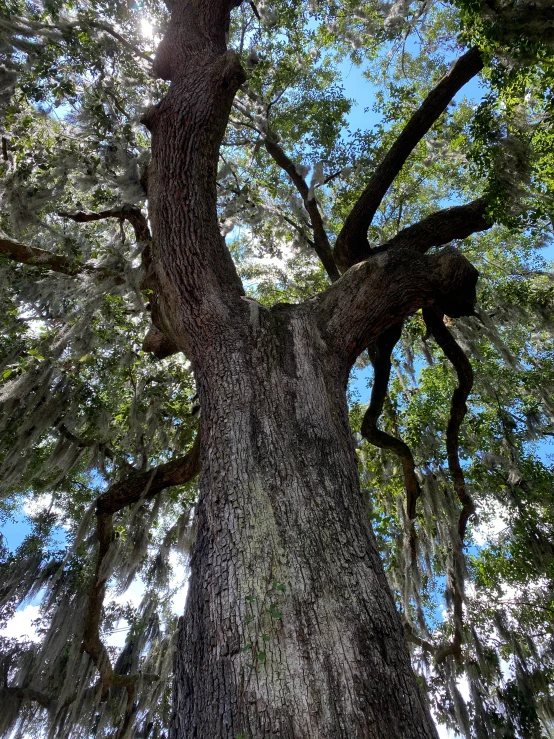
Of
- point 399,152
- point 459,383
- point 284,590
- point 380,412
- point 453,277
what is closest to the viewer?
point 284,590

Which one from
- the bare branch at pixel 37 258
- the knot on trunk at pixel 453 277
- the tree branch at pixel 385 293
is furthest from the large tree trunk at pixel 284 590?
the bare branch at pixel 37 258

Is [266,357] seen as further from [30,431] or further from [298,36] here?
[298,36]

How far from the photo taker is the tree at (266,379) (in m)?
1.72

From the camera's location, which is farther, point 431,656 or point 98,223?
point 98,223

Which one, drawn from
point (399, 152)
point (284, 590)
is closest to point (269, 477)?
point (284, 590)

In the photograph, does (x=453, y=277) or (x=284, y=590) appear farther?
(x=453, y=277)

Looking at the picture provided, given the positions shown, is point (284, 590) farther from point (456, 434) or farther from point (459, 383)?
point (456, 434)

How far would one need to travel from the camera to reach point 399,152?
425 centimetres

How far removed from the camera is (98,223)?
7.78 metres

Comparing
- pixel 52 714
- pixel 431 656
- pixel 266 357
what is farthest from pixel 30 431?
pixel 431 656

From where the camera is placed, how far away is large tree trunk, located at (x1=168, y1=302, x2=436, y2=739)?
141 cm

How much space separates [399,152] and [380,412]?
250cm

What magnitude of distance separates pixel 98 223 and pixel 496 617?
8822 millimetres

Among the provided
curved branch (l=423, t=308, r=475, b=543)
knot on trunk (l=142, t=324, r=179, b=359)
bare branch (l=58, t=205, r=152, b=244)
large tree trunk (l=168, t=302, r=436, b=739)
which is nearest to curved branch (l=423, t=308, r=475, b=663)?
curved branch (l=423, t=308, r=475, b=543)
